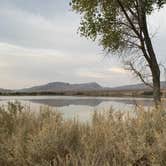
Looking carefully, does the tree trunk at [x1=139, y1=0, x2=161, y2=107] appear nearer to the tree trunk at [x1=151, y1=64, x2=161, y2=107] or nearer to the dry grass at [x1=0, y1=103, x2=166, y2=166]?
the tree trunk at [x1=151, y1=64, x2=161, y2=107]

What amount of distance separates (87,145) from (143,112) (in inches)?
51.8

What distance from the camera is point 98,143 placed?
6.65 metres

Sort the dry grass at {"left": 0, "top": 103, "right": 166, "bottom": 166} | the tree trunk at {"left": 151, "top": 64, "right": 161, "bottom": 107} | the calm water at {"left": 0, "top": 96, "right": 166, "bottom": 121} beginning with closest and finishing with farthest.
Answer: the dry grass at {"left": 0, "top": 103, "right": 166, "bottom": 166}
the calm water at {"left": 0, "top": 96, "right": 166, "bottom": 121}
the tree trunk at {"left": 151, "top": 64, "right": 161, "bottom": 107}

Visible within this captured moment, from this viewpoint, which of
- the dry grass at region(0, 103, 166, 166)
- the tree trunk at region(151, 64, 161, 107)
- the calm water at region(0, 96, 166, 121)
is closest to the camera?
the dry grass at region(0, 103, 166, 166)

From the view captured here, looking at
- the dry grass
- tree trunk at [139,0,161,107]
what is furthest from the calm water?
the dry grass

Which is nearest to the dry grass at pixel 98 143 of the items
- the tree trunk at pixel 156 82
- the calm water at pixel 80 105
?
the calm water at pixel 80 105

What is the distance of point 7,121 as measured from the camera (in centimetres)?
940

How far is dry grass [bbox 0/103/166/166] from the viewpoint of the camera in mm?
5820

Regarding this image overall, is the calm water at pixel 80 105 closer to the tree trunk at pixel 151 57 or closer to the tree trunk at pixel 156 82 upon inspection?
the tree trunk at pixel 156 82

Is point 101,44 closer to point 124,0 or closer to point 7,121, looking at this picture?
point 124,0

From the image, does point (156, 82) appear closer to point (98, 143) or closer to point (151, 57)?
A: point (151, 57)

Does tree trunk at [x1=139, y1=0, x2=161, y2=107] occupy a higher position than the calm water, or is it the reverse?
tree trunk at [x1=139, y1=0, x2=161, y2=107]

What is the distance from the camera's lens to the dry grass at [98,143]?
229 inches

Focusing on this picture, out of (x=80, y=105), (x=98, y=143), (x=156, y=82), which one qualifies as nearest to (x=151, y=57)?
(x=156, y=82)
